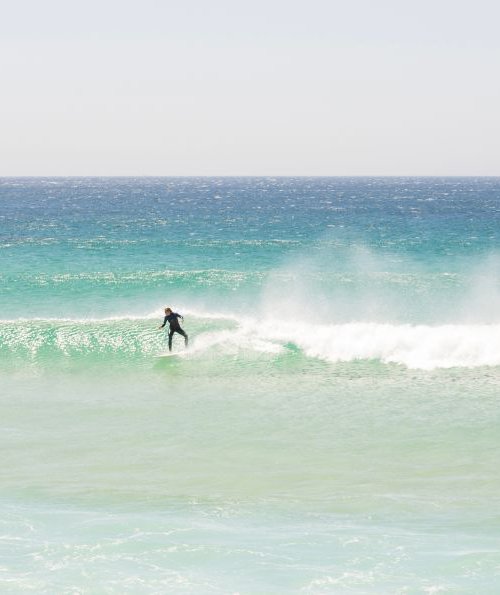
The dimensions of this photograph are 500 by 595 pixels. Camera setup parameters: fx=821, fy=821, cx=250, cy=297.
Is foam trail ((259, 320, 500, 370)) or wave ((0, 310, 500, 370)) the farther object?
wave ((0, 310, 500, 370))

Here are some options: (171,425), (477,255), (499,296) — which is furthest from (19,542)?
(477,255)

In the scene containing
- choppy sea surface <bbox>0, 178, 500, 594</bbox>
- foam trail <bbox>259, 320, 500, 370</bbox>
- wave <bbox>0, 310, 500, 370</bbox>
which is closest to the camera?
choppy sea surface <bbox>0, 178, 500, 594</bbox>

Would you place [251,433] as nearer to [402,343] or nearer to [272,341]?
[402,343]

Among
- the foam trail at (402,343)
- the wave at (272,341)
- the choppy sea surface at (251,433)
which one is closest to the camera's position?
the choppy sea surface at (251,433)

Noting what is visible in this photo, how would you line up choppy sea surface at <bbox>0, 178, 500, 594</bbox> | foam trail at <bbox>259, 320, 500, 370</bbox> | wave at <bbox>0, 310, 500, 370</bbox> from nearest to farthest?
choppy sea surface at <bbox>0, 178, 500, 594</bbox> < foam trail at <bbox>259, 320, 500, 370</bbox> < wave at <bbox>0, 310, 500, 370</bbox>

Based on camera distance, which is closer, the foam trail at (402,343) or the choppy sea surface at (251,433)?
the choppy sea surface at (251,433)

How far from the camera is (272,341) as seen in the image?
81.9 ft

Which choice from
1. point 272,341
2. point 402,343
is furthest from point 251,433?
point 272,341

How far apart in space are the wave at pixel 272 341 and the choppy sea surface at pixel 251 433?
9 cm

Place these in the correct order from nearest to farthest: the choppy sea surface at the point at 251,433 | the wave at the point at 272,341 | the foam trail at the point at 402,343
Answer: the choppy sea surface at the point at 251,433
the foam trail at the point at 402,343
the wave at the point at 272,341

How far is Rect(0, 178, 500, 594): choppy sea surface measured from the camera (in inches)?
418

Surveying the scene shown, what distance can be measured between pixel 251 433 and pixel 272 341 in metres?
8.64

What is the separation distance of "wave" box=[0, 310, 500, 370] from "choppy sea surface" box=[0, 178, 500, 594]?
0.09m

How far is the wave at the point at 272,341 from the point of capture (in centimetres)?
2266
